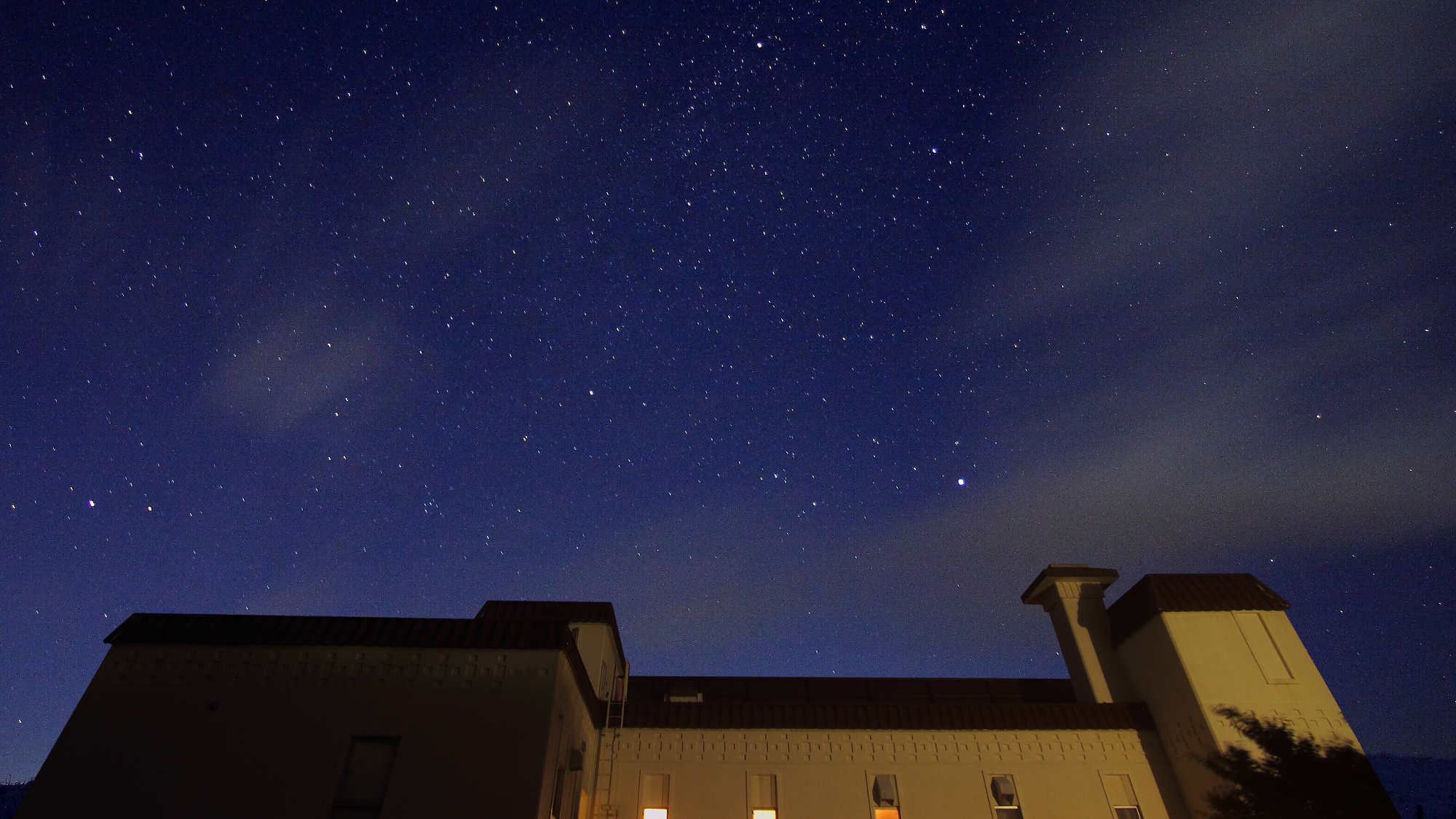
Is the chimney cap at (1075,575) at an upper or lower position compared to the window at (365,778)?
upper

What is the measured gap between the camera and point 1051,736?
19.2 m

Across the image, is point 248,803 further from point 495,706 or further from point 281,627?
point 495,706

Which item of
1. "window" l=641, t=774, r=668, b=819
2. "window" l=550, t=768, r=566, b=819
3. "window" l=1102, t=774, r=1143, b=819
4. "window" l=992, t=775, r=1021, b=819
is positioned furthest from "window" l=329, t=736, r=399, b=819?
Result: "window" l=1102, t=774, r=1143, b=819

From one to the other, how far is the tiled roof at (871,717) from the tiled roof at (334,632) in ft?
22.7

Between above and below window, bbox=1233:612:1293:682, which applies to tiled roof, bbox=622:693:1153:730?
below

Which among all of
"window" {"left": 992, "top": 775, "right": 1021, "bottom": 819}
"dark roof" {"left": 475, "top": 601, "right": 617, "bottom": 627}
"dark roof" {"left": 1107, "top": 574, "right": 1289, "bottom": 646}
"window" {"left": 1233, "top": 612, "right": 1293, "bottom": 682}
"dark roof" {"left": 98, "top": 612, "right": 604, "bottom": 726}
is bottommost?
"window" {"left": 992, "top": 775, "right": 1021, "bottom": 819}

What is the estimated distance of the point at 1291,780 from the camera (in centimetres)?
1698

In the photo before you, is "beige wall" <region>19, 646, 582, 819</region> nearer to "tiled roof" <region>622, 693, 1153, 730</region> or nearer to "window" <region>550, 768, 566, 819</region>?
"window" <region>550, 768, 566, 819</region>

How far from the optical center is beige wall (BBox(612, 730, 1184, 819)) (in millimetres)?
18000

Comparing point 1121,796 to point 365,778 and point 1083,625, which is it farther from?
point 365,778

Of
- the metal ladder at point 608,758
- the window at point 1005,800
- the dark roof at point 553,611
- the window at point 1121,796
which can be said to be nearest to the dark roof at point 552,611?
the dark roof at point 553,611

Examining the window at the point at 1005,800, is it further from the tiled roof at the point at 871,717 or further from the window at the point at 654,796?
the window at the point at 654,796

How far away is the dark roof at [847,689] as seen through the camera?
27.1 m

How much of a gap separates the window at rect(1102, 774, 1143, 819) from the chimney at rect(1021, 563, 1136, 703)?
2.89 metres
